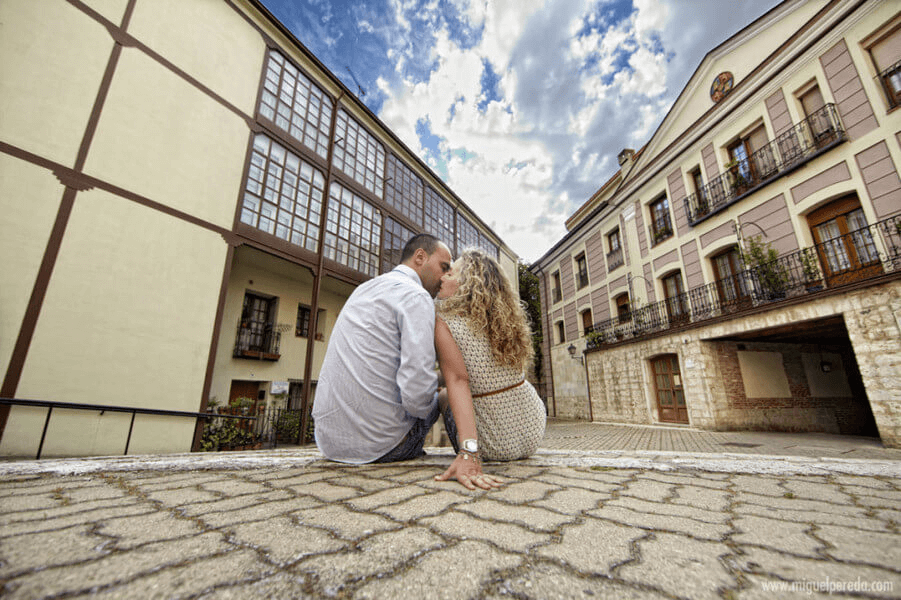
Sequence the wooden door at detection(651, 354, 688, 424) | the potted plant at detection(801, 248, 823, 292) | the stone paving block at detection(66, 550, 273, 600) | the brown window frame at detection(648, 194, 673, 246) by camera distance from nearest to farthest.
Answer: the stone paving block at detection(66, 550, 273, 600), the potted plant at detection(801, 248, 823, 292), the wooden door at detection(651, 354, 688, 424), the brown window frame at detection(648, 194, 673, 246)

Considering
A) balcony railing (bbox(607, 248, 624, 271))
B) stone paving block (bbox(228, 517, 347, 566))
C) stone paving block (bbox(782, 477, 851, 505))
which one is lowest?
stone paving block (bbox(782, 477, 851, 505))

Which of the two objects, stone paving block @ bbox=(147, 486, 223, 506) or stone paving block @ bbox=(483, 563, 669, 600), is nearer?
stone paving block @ bbox=(483, 563, 669, 600)

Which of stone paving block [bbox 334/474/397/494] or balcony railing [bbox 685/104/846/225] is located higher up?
balcony railing [bbox 685/104/846/225]

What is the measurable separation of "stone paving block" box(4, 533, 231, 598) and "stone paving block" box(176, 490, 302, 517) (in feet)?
1.00

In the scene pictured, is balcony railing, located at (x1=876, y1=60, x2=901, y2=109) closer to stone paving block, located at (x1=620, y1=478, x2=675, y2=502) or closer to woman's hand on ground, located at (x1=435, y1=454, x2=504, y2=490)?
stone paving block, located at (x1=620, y1=478, x2=675, y2=502)

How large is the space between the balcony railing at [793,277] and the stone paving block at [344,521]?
859 cm

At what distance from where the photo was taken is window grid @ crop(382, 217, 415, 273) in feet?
41.5

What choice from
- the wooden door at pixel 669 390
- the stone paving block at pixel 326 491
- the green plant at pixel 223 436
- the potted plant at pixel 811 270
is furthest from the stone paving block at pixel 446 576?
the wooden door at pixel 669 390

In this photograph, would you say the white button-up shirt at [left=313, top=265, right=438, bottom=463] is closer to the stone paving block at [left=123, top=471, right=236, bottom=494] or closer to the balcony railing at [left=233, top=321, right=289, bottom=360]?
the stone paving block at [left=123, top=471, right=236, bottom=494]

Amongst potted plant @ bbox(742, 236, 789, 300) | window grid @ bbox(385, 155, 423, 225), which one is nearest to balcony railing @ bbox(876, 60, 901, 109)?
potted plant @ bbox(742, 236, 789, 300)

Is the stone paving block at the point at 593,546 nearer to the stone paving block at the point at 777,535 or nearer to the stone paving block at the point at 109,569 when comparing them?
the stone paving block at the point at 777,535

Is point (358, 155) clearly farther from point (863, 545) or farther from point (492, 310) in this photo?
point (863, 545)

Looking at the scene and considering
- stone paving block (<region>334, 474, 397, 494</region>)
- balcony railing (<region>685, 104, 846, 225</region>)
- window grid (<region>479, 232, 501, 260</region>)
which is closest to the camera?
stone paving block (<region>334, 474, 397, 494</region>)

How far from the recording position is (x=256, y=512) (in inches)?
44.9
